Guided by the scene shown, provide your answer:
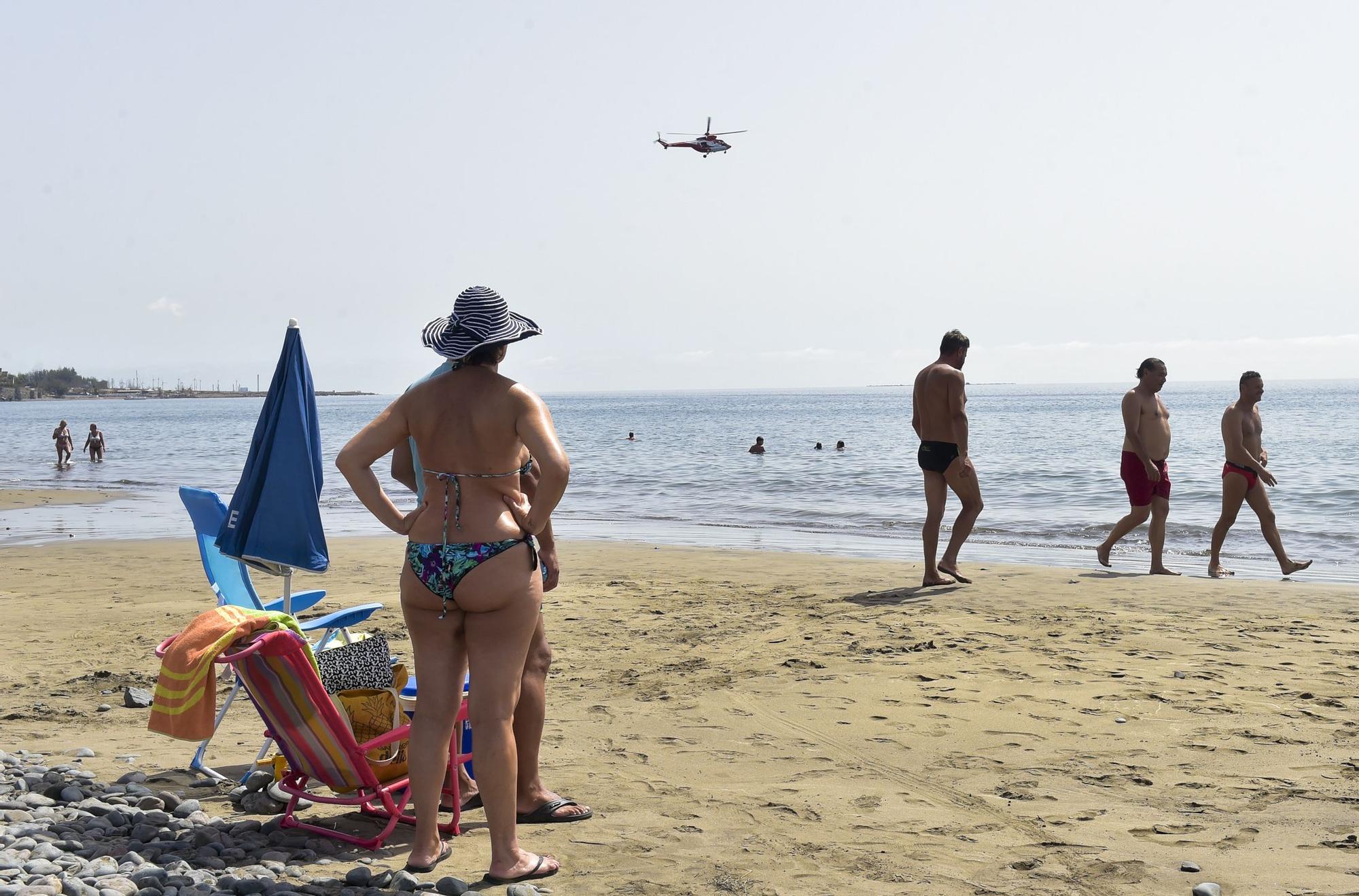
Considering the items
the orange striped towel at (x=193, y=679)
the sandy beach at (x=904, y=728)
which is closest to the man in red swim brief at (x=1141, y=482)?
the sandy beach at (x=904, y=728)

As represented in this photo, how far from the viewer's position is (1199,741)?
15.2 feet

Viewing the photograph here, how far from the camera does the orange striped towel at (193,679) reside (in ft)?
11.2

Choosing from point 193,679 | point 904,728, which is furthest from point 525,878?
point 904,728

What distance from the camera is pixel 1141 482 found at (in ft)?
30.1

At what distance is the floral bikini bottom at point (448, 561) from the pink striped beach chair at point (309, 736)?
0.56m

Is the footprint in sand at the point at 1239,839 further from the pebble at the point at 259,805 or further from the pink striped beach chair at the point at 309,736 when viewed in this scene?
the pebble at the point at 259,805

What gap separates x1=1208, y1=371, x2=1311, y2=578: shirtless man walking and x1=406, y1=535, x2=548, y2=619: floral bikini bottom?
302 inches

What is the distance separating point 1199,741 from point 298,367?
13.0 feet

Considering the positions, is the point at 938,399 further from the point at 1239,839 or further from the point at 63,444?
the point at 63,444

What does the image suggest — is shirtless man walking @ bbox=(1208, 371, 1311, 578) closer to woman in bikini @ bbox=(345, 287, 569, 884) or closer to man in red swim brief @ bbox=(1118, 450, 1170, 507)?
man in red swim brief @ bbox=(1118, 450, 1170, 507)

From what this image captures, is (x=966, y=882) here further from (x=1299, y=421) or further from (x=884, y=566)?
(x=1299, y=421)

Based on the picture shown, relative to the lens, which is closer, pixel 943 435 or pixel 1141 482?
pixel 943 435

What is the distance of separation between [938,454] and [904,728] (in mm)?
3876

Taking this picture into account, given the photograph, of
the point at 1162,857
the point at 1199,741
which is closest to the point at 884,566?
the point at 1199,741
